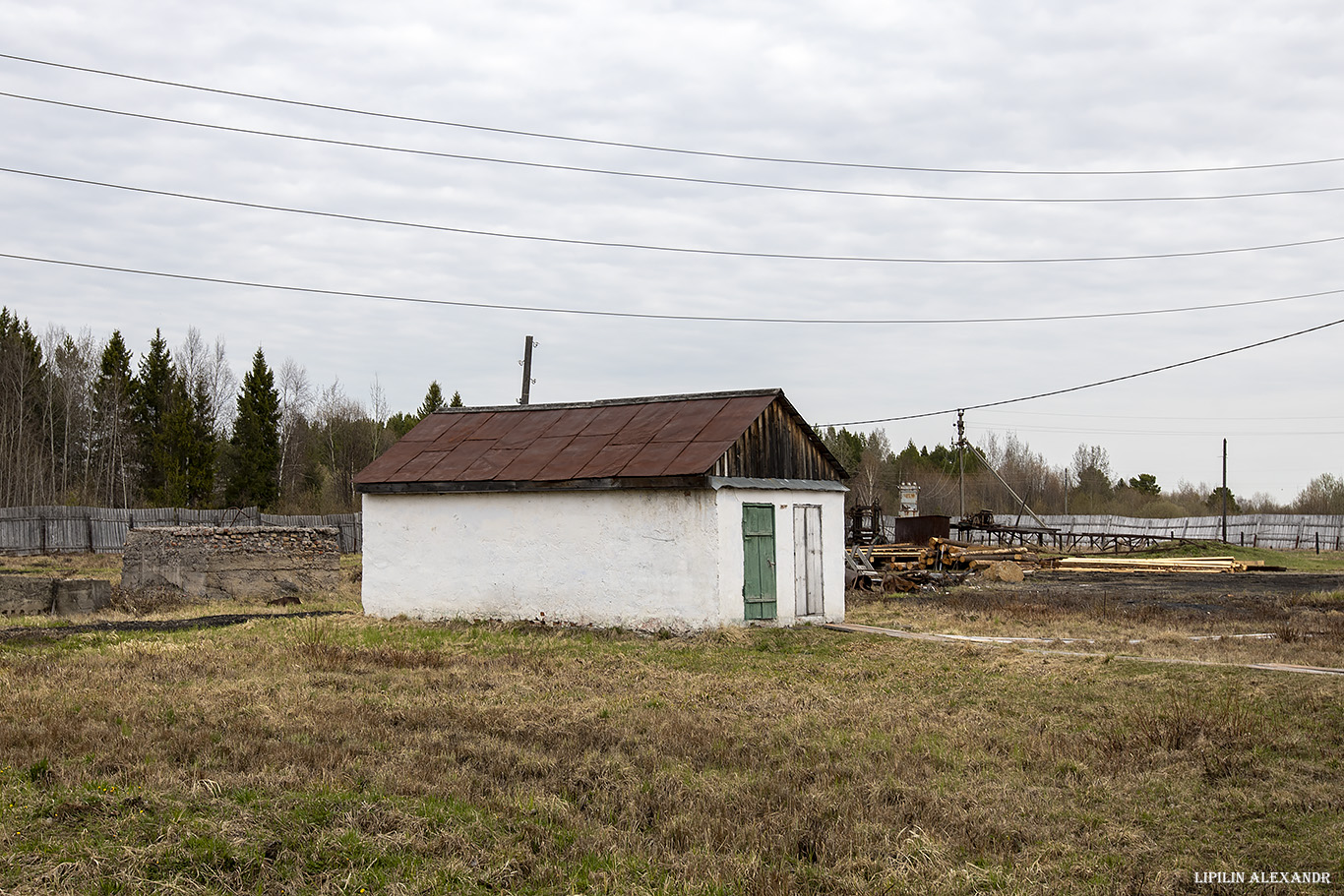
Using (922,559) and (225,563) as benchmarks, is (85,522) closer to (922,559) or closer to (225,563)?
(225,563)

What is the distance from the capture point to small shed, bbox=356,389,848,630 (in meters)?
16.3

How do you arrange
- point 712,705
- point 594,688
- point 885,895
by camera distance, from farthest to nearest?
point 594,688 → point 712,705 → point 885,895

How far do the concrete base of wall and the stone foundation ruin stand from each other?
2606 mm

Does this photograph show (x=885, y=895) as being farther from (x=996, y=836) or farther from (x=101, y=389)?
(x=101, y=389)

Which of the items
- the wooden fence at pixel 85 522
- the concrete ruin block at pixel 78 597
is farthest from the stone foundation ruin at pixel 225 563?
the wooden fence at pixel 85 522

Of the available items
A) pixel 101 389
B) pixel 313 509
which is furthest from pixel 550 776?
pixel 101 389

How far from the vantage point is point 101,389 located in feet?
189

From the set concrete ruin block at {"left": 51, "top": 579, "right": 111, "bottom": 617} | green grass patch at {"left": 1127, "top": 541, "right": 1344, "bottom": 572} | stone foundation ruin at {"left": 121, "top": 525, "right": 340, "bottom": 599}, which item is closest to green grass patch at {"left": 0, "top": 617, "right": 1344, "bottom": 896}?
concrete ruin block at {"left": 51, "top": 579, "right": 111, "bottom": 617}

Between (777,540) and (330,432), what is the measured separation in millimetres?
55887

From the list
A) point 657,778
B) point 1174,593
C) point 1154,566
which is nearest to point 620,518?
point 657,778

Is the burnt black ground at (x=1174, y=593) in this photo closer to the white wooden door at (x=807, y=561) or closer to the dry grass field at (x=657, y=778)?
the white wooden door at (x=807, y=561)

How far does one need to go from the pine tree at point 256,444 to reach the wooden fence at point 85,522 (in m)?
11.5

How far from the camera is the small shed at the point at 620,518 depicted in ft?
53.5

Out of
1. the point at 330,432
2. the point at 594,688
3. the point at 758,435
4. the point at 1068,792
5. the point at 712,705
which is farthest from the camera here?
the point at 330,432
